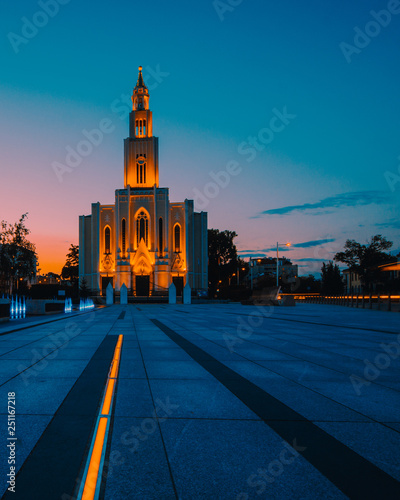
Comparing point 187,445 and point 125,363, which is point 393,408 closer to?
point 187,445

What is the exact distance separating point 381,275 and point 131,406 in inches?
2474

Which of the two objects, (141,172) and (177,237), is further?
(141,172)

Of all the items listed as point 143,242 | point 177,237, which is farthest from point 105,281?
point 177,237

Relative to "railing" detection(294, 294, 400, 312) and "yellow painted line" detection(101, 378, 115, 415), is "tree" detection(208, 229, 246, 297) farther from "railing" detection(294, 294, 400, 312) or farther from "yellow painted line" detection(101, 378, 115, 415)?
"yellow painted line" detection(101, 378, 115, 415)

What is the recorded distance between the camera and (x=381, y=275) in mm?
61656

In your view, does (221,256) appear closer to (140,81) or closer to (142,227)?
(142,227)

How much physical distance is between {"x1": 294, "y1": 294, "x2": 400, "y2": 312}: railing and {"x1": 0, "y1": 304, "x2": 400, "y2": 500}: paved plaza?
23.5m

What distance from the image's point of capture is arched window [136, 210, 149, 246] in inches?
3019

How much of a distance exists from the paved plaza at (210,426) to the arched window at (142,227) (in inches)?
2708

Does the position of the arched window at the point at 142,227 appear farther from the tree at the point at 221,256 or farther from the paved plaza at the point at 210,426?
the paved plaza at the point at 210,426

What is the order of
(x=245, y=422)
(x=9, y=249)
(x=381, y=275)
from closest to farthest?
(x=245, y=422) → (x=9, y=249) → (x=381, y=275)

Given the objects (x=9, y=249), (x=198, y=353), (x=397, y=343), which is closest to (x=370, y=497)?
(x=198, y=353)

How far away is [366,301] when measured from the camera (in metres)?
42.3

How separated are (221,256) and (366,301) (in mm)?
60010
